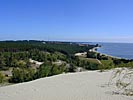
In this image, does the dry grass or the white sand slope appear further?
the white sand slope

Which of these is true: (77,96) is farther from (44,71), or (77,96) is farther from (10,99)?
(44,71)

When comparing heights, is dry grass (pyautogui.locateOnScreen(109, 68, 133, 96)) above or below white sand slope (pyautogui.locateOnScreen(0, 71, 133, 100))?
above

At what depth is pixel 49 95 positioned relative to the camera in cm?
717

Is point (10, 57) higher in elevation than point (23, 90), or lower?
lower

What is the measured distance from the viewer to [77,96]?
273 inches

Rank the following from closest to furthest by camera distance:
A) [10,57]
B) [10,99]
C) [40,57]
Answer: [10,99] < [10,57] < [40,57]

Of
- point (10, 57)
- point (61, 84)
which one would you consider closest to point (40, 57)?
point (10, 57)

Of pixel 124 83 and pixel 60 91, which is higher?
pixel 124 83

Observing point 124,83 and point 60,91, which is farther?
point 60,91

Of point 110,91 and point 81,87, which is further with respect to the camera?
point 81,87

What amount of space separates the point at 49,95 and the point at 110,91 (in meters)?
1.89

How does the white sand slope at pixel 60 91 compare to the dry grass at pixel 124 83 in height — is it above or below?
below

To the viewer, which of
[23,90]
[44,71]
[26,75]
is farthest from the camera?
[26,75]

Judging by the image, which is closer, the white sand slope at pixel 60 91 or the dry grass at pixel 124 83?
the dry grass at pixel 124 83
